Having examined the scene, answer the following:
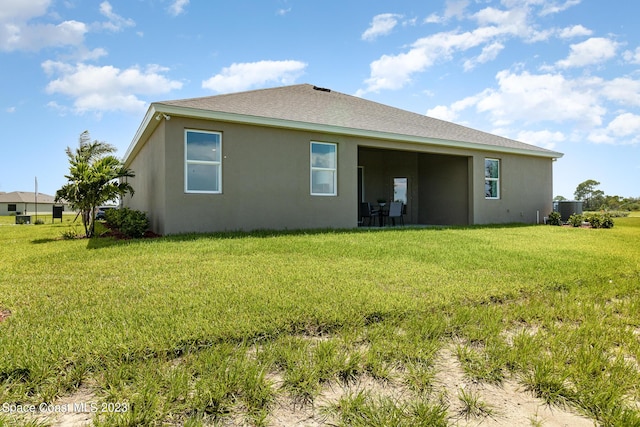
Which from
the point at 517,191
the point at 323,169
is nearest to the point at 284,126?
the point at 323,169

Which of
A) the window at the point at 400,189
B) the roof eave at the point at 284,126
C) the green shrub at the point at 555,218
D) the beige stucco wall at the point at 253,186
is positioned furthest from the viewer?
the window at the point at 400,189

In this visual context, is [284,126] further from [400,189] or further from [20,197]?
[20,197]

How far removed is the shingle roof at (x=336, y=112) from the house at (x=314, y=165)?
0.06 meters

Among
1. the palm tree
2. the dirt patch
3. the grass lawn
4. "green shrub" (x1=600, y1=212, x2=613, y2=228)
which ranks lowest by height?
the dirt patch

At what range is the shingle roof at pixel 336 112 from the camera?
9.62 meters

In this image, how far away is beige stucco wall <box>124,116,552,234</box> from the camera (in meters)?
8.77

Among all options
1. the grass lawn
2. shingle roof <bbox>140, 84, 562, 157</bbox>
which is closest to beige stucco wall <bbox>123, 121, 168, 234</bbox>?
shingle roof <bbox>140, 84, 562, 157</bbox>

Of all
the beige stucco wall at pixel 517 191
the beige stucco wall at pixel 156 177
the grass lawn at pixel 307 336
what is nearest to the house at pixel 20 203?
the beige stucco wall at pixel 156 177

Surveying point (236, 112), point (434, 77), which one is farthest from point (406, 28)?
point (236, 112)

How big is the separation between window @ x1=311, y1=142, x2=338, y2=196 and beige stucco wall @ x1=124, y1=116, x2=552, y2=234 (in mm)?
185

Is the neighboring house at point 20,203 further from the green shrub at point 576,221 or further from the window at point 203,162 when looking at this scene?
the green shrub at point 576,221

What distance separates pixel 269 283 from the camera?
440 centimetres

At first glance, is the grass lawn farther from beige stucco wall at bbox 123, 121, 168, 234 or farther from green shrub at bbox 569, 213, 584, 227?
green shrub at bbox 569, 213, 584, 227

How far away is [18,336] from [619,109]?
2315 cm
